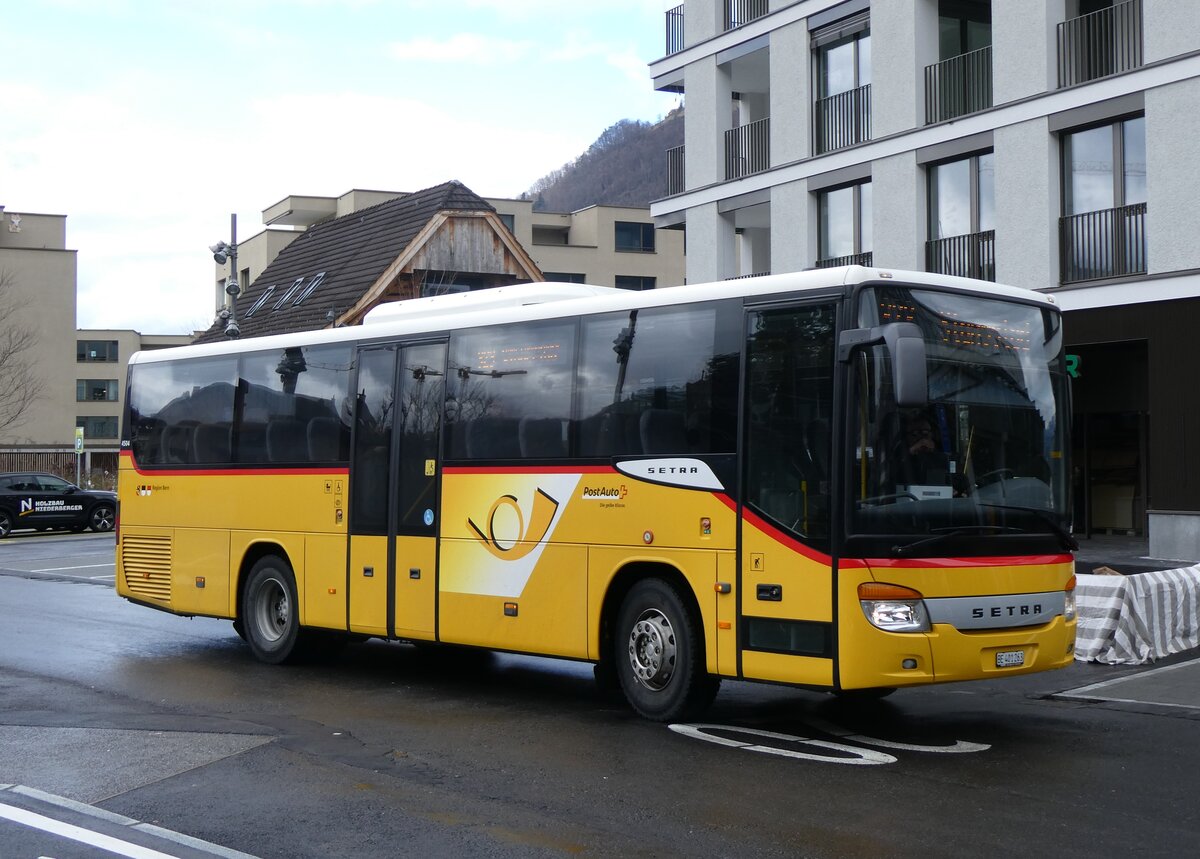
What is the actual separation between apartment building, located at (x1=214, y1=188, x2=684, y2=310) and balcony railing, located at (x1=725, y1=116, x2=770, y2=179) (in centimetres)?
4605

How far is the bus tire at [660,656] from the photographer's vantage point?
32.9 feet

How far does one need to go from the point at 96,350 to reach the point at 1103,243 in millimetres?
94200

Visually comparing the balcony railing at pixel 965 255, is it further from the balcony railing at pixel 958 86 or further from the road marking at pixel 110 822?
the road marking at pixel 110 822

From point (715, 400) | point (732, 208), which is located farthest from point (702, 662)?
point (732, 208)

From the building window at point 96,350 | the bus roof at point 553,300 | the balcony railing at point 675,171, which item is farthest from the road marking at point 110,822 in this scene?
the building window at point 96,350

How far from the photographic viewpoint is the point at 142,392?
15984 millimetres

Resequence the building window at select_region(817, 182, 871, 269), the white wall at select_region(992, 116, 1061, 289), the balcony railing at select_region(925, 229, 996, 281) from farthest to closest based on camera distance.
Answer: the building window at select_region(817, 182, 871, 269) → the balcony railing at select_region(925, 229, 996, 281) → the white wall at select_region(992, 116, 1061, 289)

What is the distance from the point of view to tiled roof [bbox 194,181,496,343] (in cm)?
3819

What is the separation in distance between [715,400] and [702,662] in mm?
1827

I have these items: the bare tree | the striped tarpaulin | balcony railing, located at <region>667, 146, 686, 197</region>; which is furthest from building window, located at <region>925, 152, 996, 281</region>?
the bare tree

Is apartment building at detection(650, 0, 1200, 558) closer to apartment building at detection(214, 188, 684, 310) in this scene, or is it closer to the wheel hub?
the wheel hub

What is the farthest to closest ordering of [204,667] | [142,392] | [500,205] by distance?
1. [500,205]
2. [142,392]
3. [204,667]

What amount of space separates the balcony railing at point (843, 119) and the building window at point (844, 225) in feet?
3.12

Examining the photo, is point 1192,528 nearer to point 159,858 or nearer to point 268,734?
point 268,734
